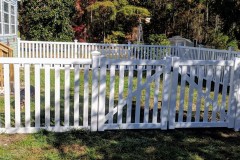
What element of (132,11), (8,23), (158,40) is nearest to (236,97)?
(8,23)

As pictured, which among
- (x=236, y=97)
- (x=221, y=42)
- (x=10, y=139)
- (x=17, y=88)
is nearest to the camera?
(x=10, y=139)

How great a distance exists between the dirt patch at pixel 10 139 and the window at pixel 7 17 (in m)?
7.19

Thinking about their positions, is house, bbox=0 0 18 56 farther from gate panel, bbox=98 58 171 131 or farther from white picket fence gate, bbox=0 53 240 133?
gate panel, bbox=98 58 171 131

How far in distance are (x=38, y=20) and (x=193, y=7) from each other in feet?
46.0

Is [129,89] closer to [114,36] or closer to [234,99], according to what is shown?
[234,99]

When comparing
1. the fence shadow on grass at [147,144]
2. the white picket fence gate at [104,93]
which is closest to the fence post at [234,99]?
the white picket fence gate at [104,93]

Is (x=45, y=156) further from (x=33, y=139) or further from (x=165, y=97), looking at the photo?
(x=165, y=97)

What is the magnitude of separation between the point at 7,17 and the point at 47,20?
5.95 m

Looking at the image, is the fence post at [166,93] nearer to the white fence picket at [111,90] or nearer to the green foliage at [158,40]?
the white fence picket at [111,90]

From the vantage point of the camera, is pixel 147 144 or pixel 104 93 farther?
pixel 104 93

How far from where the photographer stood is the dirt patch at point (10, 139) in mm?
3967

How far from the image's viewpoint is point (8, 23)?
1195 cm

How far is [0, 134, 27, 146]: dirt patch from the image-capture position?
3967mm

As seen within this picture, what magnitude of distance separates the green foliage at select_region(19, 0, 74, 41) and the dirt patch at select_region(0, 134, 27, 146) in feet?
45.7
